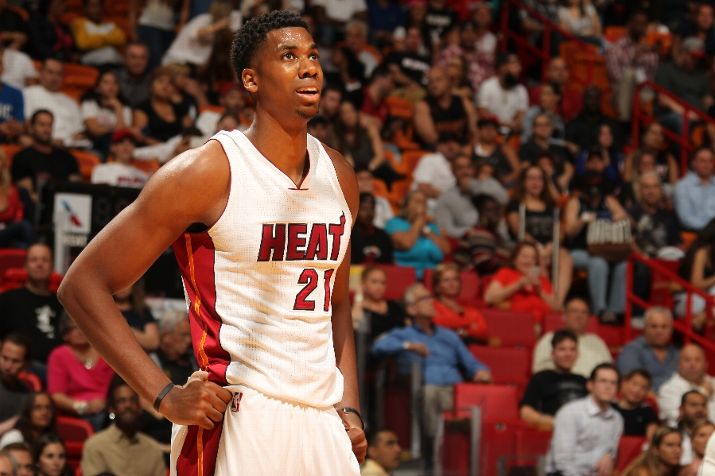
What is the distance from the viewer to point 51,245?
9484mm

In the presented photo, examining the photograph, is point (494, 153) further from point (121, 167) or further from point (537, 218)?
point (121, 167)

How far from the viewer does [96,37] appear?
13.4 metres

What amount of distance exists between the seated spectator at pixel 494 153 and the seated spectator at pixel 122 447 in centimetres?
583

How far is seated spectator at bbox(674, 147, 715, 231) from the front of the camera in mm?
13289

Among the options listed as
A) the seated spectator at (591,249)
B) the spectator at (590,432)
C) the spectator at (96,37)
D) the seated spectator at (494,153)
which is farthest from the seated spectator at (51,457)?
the seated spectator at (494,153)

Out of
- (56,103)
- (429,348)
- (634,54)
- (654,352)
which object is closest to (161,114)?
(56,103)

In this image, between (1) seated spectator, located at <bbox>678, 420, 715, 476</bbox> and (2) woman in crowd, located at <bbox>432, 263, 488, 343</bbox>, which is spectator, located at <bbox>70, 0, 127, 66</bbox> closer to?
(2) woman in crowd, located at <bbox>432, 263, 488, 343</bbox>

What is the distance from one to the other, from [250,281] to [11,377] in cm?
515

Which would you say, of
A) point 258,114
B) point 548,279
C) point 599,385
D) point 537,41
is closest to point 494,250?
point 548,279

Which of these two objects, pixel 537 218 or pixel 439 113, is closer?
pixel 537 218

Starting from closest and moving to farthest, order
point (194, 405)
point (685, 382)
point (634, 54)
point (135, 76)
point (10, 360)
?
point (194, 405) → point (10, 360) → point (685, 382) → point (135, 76) → point (634, 54)

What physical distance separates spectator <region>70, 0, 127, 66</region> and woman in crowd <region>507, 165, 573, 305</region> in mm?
4078

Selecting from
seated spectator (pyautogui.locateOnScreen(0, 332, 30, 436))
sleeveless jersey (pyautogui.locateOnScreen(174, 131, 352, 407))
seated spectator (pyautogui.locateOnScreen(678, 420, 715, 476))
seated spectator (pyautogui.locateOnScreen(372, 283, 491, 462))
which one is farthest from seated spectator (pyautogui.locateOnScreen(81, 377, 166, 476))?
sleeveless jersey (pyautogui.locateOnScreen(174, 131, 352, 407))

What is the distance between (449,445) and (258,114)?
520 cm
